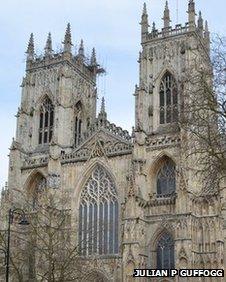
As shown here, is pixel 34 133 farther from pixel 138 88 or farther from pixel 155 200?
pixel 155 200

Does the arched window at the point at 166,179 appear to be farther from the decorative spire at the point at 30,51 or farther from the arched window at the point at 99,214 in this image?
the decorative spire at the point at 30,51

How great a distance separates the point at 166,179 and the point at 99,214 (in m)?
6.10

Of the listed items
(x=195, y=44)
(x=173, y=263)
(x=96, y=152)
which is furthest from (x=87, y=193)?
(x=195, y=44)

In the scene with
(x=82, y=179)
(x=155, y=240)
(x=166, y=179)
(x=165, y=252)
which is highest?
(x=82, y=179)

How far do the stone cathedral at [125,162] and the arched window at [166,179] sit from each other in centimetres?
8

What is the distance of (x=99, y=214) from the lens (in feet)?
149

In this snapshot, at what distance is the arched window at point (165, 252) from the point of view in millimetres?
41281

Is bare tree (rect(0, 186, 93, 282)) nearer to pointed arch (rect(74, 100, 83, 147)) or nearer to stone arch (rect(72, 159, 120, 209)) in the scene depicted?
stone arch (rect(72, 159, 120, 209))

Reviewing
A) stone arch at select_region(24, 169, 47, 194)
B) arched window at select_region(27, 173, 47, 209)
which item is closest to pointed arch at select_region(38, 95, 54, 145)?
stone arch at select_region(24, 169, 47, 194)

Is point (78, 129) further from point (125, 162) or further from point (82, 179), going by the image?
point (125, 162)

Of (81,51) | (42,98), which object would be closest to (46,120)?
(42,98)

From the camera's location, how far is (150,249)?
41.6m

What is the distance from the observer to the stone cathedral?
4006 cm

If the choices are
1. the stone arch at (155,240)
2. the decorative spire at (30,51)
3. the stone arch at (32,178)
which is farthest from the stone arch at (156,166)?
the decorative spire at (30,51)
